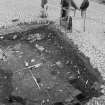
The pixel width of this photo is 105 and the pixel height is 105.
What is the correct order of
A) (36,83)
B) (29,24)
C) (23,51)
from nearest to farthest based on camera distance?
1. (36,83)
2. (23,51)
3. (29,24)

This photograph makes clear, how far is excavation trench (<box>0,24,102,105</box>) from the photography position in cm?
598

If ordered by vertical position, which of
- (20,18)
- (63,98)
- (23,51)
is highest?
(20,18)

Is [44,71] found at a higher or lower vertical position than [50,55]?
lower

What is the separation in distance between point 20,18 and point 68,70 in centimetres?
347

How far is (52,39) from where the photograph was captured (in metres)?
8.33

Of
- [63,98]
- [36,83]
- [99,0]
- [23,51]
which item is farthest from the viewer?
[99,0]

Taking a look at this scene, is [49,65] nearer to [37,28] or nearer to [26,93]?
[26,93]

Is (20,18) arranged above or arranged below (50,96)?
above

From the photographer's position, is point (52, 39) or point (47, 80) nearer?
point (47, 80)

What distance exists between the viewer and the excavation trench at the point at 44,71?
5.98 meters

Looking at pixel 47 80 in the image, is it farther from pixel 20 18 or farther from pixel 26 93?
pixel 20 18

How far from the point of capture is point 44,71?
6.87 metres

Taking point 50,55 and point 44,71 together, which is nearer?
point 44,71

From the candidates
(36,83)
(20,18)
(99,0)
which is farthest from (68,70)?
(99,0)
